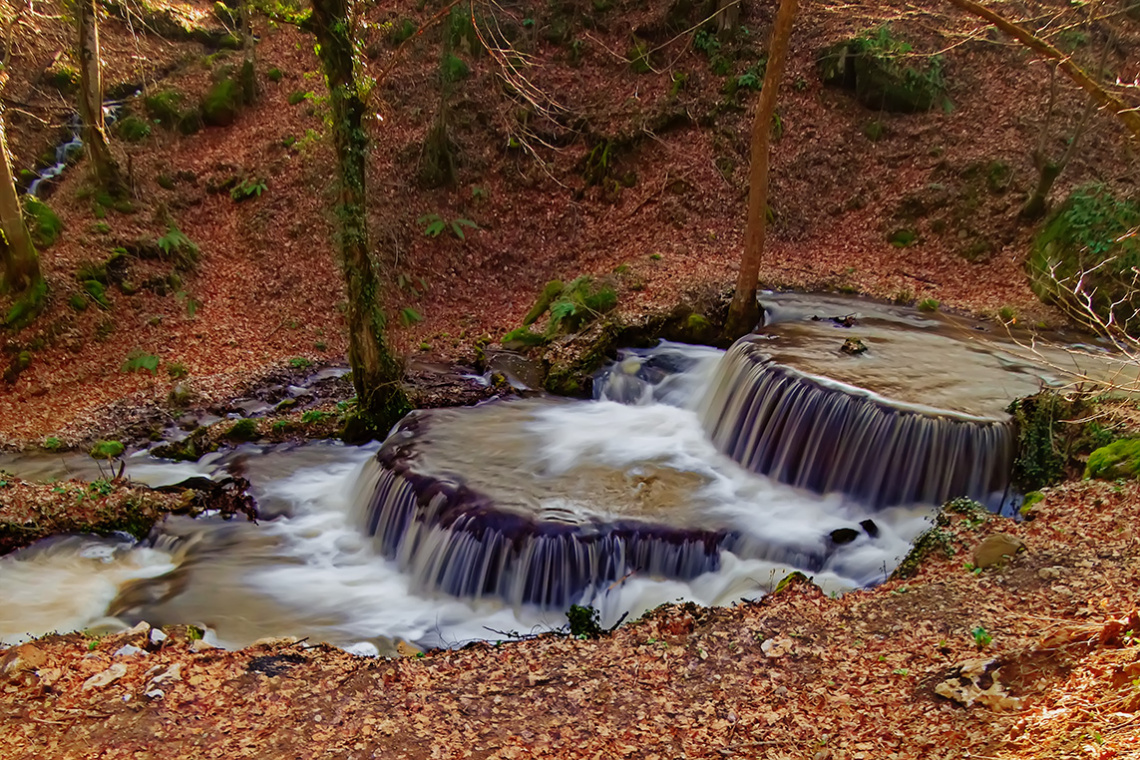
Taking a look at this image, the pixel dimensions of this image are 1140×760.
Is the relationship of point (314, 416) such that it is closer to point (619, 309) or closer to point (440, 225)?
point (619, 309)

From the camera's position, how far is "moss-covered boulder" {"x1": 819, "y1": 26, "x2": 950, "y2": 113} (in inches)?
728

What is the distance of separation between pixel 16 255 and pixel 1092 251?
19980 millimetres

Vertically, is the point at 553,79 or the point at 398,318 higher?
the point at 553,79

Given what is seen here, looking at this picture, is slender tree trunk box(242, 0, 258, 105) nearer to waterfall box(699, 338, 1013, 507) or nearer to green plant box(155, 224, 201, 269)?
green plant box(155, 224, 201, 269)

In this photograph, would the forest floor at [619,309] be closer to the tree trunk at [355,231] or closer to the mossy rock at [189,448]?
the tree trunk at [355,231]

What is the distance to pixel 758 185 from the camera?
11.7m

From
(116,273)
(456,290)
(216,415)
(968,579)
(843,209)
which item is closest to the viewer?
(968,579)

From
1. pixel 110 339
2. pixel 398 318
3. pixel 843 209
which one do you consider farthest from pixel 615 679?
pixel 843 209

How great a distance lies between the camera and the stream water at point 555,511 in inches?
290

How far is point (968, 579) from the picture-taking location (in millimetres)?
6148

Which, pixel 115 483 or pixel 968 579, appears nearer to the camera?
pixel 968 579

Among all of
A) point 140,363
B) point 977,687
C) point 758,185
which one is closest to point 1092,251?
point 758,185

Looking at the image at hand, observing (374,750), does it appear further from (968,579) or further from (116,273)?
(116,273)

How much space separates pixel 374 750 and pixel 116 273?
1280 centimetres
